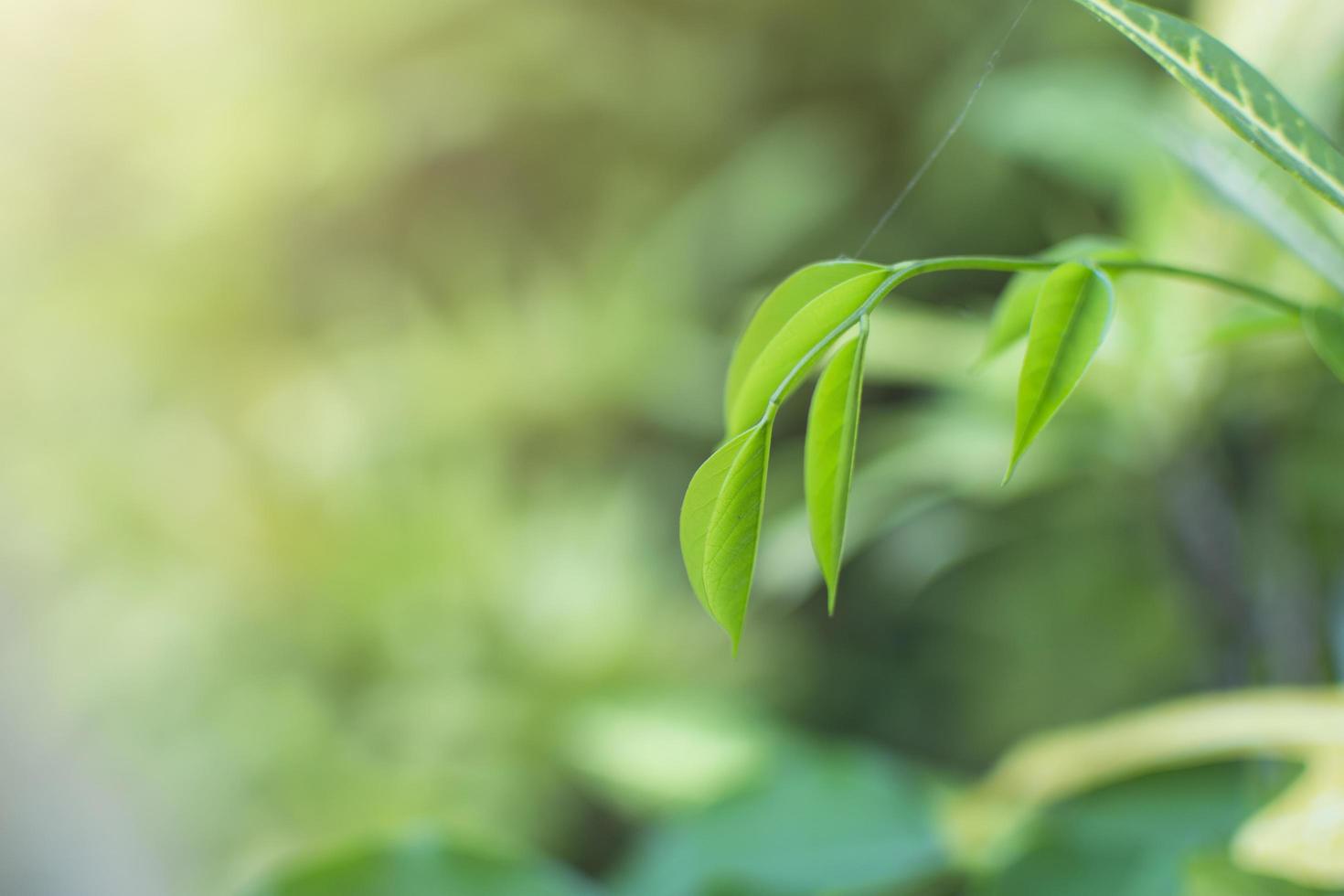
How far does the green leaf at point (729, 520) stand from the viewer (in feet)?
0.40

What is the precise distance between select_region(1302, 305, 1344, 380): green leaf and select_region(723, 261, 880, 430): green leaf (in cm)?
7

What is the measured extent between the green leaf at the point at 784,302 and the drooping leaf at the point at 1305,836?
0.15 m

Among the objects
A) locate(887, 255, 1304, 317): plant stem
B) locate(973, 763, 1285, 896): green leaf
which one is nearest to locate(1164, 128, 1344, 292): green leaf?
locate(887, 255, 1304, 317): plant stem

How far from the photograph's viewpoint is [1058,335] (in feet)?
0.45

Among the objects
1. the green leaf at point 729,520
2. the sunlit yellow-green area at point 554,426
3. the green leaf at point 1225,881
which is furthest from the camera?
the sunlit yellow-green area at point 554,426

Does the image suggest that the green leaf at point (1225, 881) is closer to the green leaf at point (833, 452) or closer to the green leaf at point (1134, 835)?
the green leaf at point (1134, 835)

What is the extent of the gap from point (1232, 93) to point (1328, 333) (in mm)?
45

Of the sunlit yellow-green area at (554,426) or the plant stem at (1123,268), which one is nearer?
the plant stem at (1123,268)

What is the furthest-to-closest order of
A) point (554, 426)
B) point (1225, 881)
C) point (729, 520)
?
1. point (554, 426)
2. point (1225, 881)
3. point (729, 520)

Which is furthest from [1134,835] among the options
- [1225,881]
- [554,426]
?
[554,426]

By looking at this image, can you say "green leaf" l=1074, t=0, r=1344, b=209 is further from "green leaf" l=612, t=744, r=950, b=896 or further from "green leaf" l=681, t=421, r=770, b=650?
"green leaf" l=612, t=744, r=950, b=896

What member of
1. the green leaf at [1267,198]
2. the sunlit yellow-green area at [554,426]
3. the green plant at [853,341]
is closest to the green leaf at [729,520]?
the green plant at [853,341]

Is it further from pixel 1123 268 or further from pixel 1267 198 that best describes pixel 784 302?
pixel 1267 198

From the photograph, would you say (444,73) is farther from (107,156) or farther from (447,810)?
(447,810)
